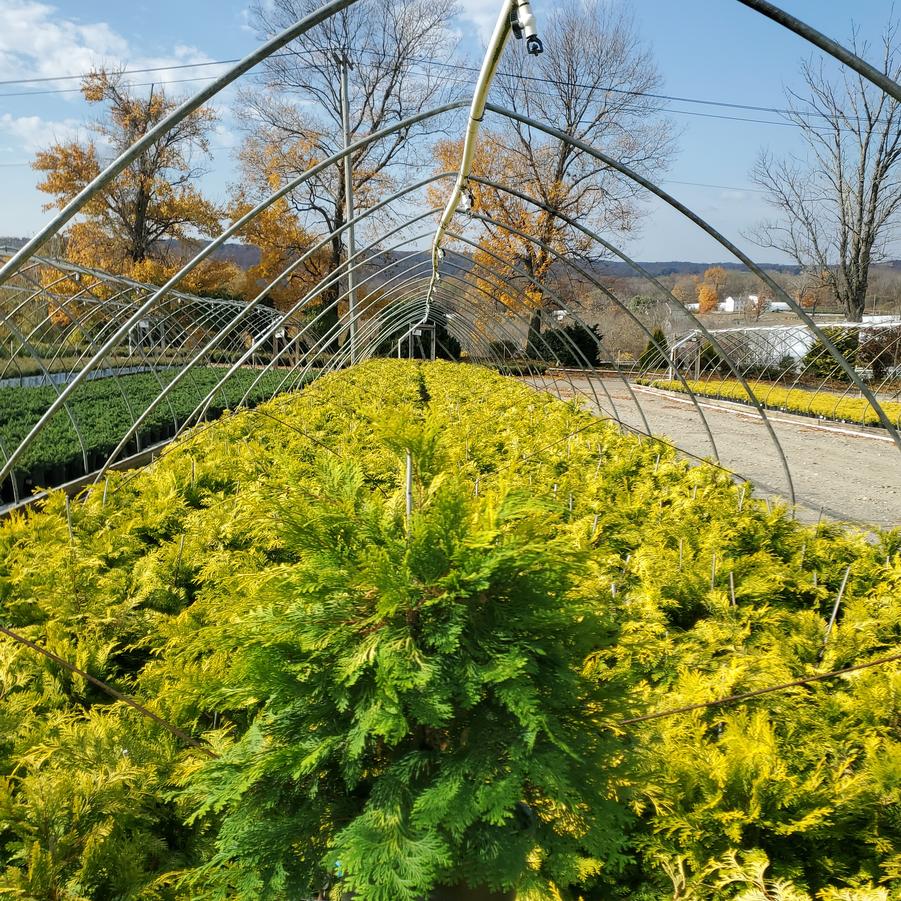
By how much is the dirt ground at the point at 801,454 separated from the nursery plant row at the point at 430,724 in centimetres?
312

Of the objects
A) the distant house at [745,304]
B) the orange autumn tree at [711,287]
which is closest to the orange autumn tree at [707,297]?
the orange autumn tree at [711,287]

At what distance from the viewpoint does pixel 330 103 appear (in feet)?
109

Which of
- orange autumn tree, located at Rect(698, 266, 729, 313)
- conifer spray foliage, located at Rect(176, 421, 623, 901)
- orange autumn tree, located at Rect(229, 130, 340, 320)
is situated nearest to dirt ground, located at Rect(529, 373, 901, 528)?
conifer spray foliage, located at Rect(176, 421, 623, 901)

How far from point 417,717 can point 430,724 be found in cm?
3

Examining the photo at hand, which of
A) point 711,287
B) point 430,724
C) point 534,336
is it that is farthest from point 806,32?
point 711,287

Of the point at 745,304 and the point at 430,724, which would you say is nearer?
the point at 430,724

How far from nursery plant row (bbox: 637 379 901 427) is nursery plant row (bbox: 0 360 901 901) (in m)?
12.9

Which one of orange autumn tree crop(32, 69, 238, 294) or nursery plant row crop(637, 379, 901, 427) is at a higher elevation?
orange autumn tree crop(32, 69, 238, 294)

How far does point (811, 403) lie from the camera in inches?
769

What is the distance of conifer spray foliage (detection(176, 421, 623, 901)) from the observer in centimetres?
116

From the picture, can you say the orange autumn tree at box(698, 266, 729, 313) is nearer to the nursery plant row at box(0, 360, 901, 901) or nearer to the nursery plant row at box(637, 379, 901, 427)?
the nursery plant row at box(637, 379, 901, 427)

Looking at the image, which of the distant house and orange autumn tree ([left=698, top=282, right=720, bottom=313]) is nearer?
the distant house

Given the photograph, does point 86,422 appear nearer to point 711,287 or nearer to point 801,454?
point 801,454

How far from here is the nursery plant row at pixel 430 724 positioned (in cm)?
121
